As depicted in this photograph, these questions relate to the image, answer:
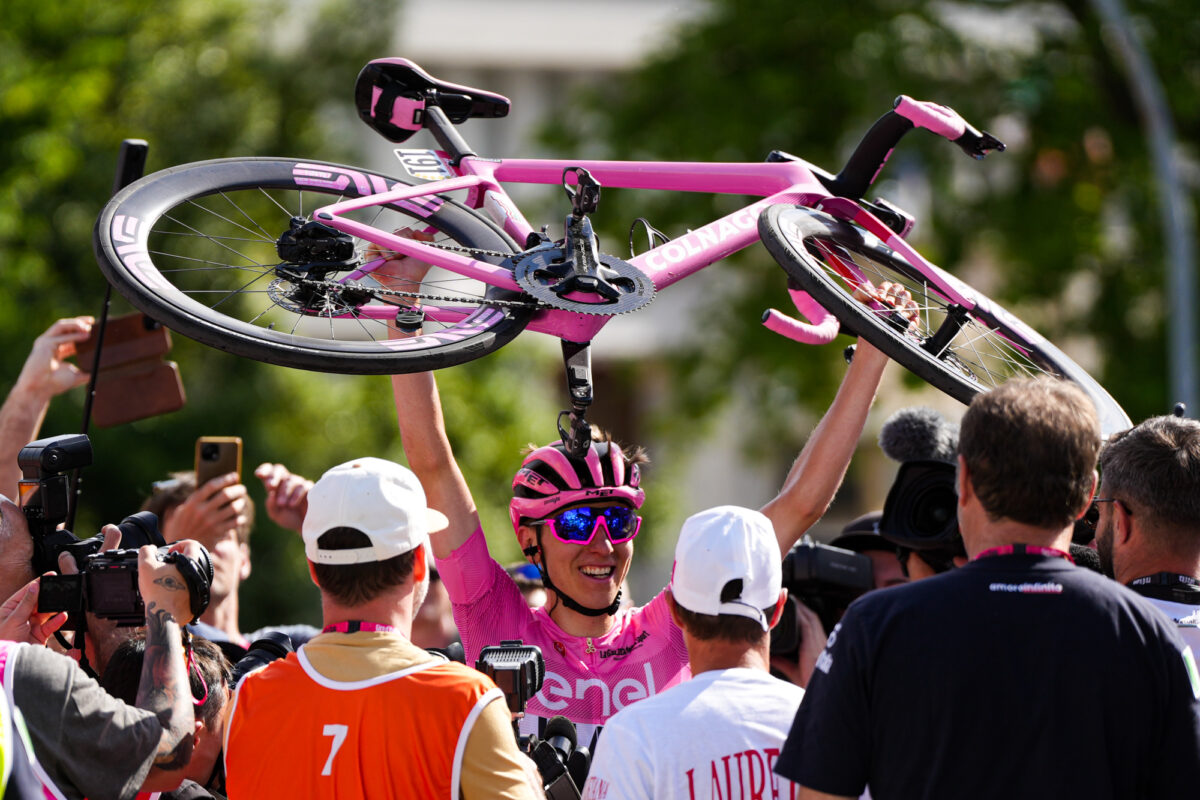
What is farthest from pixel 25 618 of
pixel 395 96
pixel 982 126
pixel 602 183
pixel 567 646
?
pixel 982 126

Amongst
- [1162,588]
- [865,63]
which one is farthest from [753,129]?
[1162,588]

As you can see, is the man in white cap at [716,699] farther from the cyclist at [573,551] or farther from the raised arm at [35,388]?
the raised arm at [35,388]

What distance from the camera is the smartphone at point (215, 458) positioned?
4789 mm

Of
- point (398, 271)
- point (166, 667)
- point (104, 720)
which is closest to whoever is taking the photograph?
point (104, 720)

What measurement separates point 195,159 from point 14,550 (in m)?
11.2

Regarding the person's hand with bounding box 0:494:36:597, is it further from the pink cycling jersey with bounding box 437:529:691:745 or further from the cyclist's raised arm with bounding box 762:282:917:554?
the cyclist's raised arm with bounding box 762:282:917:554

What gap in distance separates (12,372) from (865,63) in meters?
8.56

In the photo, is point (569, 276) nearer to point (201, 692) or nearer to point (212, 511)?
point (201, 692)

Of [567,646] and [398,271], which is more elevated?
[398,271]

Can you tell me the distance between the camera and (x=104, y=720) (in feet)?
9.57

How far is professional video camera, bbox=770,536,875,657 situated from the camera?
4.40 meters

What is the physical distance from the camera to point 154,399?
4891 millimetres

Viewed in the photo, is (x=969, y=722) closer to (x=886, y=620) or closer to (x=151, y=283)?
(x=886, y=620)

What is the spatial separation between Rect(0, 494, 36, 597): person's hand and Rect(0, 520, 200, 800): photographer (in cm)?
53
